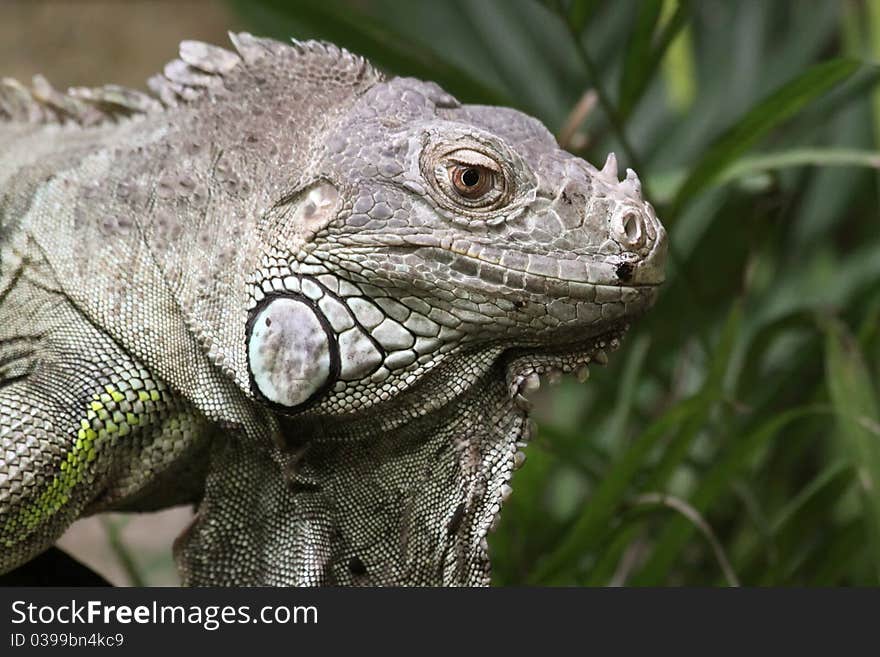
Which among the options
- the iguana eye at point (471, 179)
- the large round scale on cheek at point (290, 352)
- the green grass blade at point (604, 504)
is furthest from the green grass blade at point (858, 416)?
the large round scale on cheek at point (290, 352)

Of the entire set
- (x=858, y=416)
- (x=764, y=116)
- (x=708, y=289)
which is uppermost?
(x=708, y=289)

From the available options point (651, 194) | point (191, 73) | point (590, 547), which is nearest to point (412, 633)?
point (590, 547)

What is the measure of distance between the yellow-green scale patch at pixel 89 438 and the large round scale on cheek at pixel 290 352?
0.28m

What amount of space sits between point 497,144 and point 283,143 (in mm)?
464

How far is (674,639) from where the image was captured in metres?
2.34

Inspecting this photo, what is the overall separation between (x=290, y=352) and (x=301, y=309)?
0.28 ft

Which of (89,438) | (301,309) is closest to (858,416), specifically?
(301,309)

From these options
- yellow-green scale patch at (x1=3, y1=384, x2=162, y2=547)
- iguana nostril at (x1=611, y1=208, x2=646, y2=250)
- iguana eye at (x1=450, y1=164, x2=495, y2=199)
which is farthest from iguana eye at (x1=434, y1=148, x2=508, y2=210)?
yellow-green scale patch at (x1=3, y1=384, x2=162, y2=547)

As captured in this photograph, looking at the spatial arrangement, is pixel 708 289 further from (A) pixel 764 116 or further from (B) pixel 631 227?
(B) pixel 631 227

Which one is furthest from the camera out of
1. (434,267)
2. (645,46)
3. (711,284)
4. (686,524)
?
(711,284)

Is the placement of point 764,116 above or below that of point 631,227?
above

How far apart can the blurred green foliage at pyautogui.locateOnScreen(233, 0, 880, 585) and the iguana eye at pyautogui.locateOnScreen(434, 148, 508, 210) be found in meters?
0.98

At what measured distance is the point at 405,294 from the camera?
2004mm

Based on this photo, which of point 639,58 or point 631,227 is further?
point 639,58
